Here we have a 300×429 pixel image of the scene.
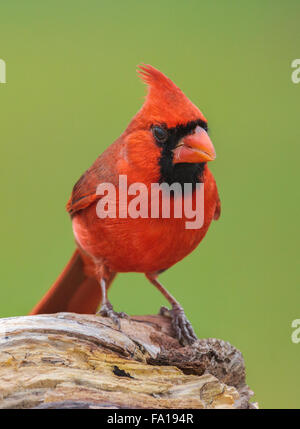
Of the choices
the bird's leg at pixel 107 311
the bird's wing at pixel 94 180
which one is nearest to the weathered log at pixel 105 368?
the bird's leg at pixel 107 311

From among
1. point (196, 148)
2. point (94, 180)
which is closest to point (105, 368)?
point (196, 148)

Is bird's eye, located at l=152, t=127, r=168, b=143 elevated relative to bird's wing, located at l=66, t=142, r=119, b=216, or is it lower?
elevated

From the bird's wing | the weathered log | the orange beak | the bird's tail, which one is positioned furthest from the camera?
the bird's tail

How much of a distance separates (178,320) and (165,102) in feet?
2.67

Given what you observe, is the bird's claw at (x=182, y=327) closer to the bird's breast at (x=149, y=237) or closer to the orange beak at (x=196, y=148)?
the bird's breast at (x=149, y=237)

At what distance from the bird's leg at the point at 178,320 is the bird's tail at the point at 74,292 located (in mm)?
268

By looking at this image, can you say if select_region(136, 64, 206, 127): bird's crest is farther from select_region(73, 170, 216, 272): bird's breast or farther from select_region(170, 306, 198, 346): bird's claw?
select_region(170, 306, 198, 346): bird's claw

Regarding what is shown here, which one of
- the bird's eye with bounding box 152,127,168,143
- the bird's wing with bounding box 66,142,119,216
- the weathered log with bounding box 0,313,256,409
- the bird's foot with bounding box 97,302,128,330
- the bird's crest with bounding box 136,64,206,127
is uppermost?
the bird's crest with bounding box 136,64,206,127

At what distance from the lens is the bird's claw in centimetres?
244

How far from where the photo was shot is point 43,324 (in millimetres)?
2119

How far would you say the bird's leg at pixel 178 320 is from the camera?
246 centimetres

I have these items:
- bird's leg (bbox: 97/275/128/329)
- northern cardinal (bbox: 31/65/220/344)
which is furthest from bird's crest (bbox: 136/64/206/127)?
bird's leg (bbox: 97/275/128/329)
